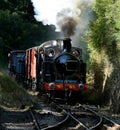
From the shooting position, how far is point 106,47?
26.5 meters

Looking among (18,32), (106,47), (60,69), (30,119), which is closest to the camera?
(30,119)

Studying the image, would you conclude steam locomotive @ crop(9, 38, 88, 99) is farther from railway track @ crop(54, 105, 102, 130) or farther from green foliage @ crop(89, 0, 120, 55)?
railway track @ crop(54, 105, 102, 130)

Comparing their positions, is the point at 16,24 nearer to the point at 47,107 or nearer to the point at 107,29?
the point at 107,29

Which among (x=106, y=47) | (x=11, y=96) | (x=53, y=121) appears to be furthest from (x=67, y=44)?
(x=53, y=121)

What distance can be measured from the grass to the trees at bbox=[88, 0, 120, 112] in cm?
405

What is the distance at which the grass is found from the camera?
1966cm

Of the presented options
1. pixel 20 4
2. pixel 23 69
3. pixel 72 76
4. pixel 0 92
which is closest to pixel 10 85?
pixel 0 92

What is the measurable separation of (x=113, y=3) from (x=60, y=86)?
4.95m

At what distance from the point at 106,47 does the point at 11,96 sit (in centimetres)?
799

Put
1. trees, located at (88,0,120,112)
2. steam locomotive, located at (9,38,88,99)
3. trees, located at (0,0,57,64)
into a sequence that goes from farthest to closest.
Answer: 1. trees, located at (0,0,57,64)
2. steam locomotive, located at (9,38,88,99)
3. trees, located at (88,0,120,112)

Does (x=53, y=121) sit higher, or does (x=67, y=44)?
(x=67, y=44)

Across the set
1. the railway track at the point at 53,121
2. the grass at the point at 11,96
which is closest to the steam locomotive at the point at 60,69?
the grass at the point at 11,96

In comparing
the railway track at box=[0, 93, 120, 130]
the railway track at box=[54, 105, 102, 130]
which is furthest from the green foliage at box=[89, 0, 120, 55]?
the railway track at box=[0, 93, 120, 130]

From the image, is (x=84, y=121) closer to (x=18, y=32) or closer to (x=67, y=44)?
(x=67, y=44)
